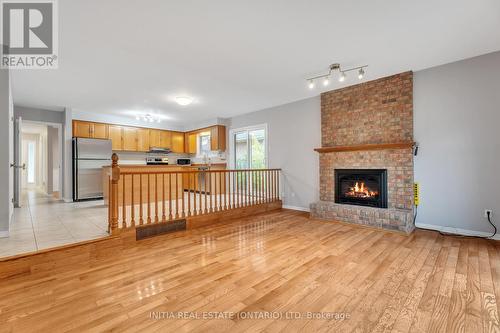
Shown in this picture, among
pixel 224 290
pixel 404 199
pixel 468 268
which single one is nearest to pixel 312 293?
pixel 224 290

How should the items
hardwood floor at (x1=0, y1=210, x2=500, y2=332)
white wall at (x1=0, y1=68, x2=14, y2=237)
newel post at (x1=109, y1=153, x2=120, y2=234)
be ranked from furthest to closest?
newel post at (x1=109, y1=153, x2=120, y2=234)
white wall at (x1=0, y1=68, x2=14, y2=237)
hardwood floor at (x1=0, y1=210, x2=500, y2=332)

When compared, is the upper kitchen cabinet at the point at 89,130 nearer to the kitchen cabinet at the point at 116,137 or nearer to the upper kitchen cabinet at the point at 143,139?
the kitchen cabinet at the point at 116,137

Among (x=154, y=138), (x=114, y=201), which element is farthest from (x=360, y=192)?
(x=154, y=138)

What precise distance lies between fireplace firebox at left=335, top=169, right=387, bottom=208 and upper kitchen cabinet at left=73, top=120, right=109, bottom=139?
6.07 metres

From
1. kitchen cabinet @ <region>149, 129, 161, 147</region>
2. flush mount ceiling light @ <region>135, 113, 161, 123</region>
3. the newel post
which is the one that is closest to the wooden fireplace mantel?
the newel post

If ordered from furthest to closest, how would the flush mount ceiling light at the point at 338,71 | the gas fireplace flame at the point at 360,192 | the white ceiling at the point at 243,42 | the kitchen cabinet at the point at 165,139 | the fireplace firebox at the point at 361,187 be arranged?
the kitchen cabinet at the point at 165,139 < the gas fireplace flame at the point at 360,192 < the fireplace firebox at the point at 361,187 < the flush mount ceiling light at the point at 338,71 < the white ceiling at the point at 243,42

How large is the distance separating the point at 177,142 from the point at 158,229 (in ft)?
16.3

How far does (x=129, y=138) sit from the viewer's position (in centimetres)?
667

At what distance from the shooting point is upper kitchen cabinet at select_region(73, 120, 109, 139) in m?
5.76

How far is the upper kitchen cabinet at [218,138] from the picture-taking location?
A: 6707 mm

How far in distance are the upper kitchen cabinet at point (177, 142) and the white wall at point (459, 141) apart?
664 cm

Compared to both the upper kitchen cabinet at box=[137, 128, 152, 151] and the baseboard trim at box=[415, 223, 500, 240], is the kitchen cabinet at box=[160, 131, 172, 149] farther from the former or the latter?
the baseboard trim at box=[415, 223, 500, 240]

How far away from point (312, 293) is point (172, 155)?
7.03m

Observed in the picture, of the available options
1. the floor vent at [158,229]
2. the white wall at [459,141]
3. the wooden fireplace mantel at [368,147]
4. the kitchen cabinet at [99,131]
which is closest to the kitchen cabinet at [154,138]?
the kitchen cabinet at [99,131]
